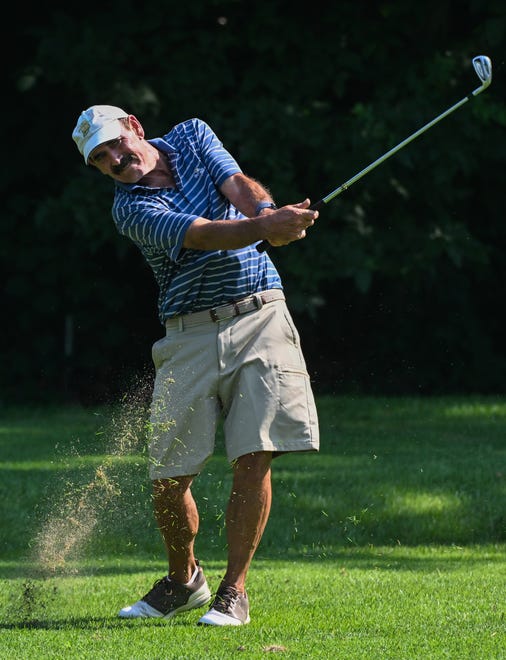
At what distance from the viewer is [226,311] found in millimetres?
4816

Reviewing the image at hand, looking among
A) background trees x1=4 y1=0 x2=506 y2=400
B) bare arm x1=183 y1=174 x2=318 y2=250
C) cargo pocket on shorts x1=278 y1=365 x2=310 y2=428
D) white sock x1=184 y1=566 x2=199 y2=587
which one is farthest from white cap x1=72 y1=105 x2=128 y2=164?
background trees x1=4 y1=0 x2=506 y2=400

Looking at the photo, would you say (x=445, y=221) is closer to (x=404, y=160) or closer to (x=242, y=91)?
(x=404, y=160)

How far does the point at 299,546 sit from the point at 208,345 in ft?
7.83

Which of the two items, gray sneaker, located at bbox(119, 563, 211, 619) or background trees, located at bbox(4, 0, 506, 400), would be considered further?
background trees, located at bbox(4, 0, 506, 400)

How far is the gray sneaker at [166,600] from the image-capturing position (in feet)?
16.2

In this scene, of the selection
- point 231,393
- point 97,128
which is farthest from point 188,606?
point 97,128

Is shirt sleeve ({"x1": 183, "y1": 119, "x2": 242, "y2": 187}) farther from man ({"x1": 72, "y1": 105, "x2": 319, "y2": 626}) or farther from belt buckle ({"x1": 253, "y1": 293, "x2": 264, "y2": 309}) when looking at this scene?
belt buckle ({"x1": 253, "y1": 293, "x2": 264, "y2": 309})

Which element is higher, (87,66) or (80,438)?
(87,66)

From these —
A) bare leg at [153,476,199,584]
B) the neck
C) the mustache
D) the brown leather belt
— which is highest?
the mustache

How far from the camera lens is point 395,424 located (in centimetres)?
1053

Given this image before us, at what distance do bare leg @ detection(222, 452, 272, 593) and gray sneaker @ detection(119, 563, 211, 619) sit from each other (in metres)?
0.28

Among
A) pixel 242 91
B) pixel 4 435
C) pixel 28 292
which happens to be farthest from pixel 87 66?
pixel 4 435

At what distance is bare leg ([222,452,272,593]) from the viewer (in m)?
4.76

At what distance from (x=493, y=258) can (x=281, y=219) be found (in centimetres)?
971
